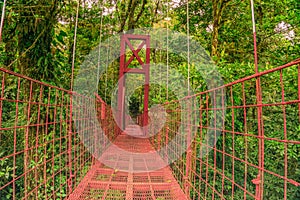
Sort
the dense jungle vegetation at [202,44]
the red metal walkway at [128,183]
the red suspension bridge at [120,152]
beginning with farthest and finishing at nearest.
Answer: the dense jungle vegetation at [202,44] < the red metal walkway at [128,183] < the red suspension bridge at [120,152]

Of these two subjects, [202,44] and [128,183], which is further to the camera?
[202,44]

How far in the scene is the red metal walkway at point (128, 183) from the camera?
1654 millimetres

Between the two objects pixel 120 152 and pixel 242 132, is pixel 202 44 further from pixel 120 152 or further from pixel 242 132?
pixel 120 152

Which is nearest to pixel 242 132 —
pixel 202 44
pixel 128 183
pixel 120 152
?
pixel 120 152

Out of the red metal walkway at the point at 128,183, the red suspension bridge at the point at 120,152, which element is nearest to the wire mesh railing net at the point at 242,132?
the red suspension bridge at the point at 120,152

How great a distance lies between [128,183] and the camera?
73.5 inches

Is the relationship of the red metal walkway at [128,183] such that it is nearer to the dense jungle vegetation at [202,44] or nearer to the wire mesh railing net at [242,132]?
the wire mesh railing net at [242,132]

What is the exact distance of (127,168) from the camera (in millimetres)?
2365

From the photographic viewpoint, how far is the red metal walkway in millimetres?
1654

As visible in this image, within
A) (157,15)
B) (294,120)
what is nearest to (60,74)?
(294,120)

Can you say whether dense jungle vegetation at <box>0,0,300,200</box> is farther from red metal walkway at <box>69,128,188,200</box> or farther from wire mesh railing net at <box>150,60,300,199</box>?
red metal walkway at <box>69,128,188,200</box>

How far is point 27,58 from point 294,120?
3456 mm

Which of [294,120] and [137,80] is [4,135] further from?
[137,80]

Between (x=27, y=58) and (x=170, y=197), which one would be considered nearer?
(x=170, y=197)
